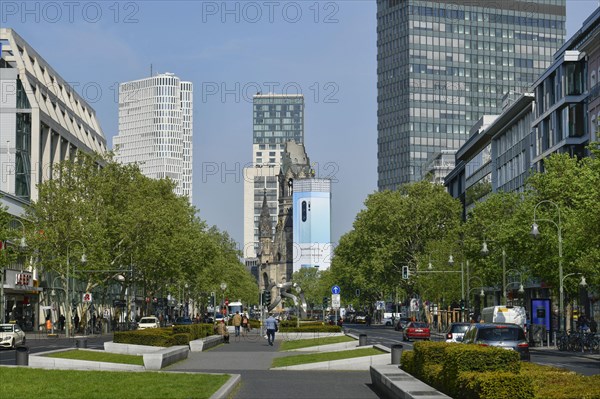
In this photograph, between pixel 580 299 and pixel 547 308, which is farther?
pixel 580 299

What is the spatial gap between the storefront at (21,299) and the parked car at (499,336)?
220 ft

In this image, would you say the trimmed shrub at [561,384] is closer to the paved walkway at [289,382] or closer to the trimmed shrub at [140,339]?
the paved walkway at [289,382]

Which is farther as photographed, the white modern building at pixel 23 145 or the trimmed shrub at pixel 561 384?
the white modern building at pixel 23 145

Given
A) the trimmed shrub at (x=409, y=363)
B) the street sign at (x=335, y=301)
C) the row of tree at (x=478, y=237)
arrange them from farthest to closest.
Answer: the street sign at (x=335, y=301) < the row of tree at (x=478, y=237) < the trimmed shrub at (x=409, y=363)

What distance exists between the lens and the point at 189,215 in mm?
119438

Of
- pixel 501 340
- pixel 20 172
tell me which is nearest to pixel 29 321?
pixel 20 172

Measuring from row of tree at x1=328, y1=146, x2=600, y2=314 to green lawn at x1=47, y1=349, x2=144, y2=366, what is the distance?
2041 centimetres

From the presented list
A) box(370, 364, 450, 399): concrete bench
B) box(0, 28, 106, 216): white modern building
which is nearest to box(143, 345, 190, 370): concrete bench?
box(370, 364, 450, 399): concrete bench

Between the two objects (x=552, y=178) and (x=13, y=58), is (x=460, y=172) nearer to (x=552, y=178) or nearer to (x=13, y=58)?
(x=13, y=58)

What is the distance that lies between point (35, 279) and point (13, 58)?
23.2 meters

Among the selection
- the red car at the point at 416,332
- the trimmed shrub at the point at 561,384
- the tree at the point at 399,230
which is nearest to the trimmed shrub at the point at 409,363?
the trimmed shrub at the point at 561,384

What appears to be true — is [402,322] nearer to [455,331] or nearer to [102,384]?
[455,331]

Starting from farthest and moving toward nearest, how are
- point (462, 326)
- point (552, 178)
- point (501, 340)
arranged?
point (552, 178) → point (462, 326) → point (501, 340)

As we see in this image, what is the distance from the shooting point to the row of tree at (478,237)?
201 ft
